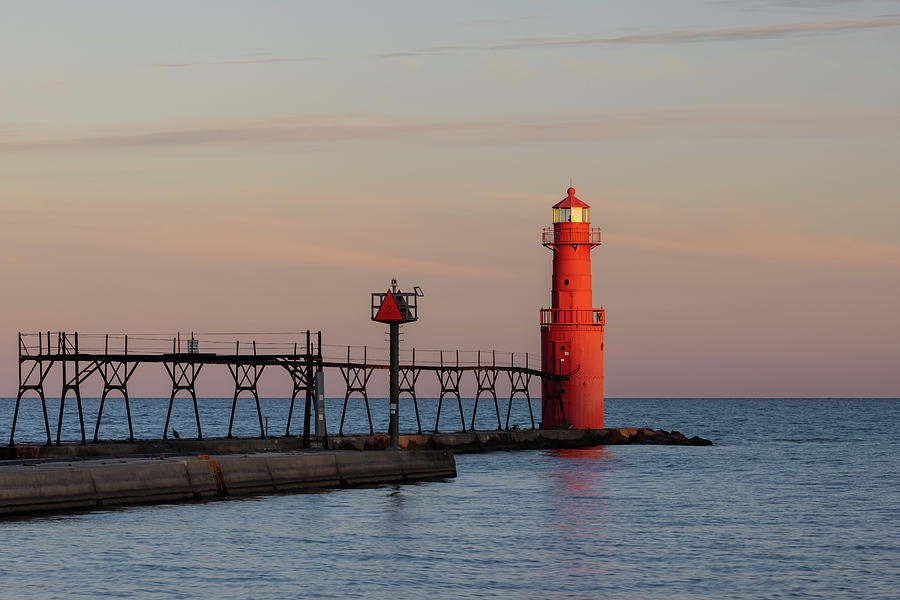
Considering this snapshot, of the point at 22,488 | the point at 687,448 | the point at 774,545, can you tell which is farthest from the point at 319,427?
the point at 687,448

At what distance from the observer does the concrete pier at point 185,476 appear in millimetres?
31031

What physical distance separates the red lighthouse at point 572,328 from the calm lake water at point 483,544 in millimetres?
21048

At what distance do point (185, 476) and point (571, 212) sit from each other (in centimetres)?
3677

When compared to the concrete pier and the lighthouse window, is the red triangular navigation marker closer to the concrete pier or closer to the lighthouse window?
the concrete pier

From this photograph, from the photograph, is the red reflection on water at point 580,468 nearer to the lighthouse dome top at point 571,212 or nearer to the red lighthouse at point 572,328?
the red lighthouse at point 572,328

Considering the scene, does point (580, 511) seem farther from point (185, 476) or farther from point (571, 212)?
point (571, 212)

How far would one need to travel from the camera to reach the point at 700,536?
31375 millimetres

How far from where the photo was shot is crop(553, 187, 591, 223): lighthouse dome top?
67.8 meters

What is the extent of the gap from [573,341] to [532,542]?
38.0 m

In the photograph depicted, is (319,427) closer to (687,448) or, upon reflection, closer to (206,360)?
(206,360)

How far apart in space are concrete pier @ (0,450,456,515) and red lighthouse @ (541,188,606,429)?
23.8 m

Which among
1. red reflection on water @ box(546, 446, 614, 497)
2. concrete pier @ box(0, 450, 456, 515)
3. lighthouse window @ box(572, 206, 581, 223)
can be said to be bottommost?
red reflection on water @ box(546, 446, 614, 497)

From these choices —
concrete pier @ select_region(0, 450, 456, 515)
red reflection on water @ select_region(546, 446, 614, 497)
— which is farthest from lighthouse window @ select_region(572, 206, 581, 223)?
concrete pier @ select_region(0, 450, 456, 515)

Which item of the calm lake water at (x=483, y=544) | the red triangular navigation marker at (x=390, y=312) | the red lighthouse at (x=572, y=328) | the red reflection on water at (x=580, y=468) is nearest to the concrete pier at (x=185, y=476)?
the calm lake water at (x=483, y=544)
